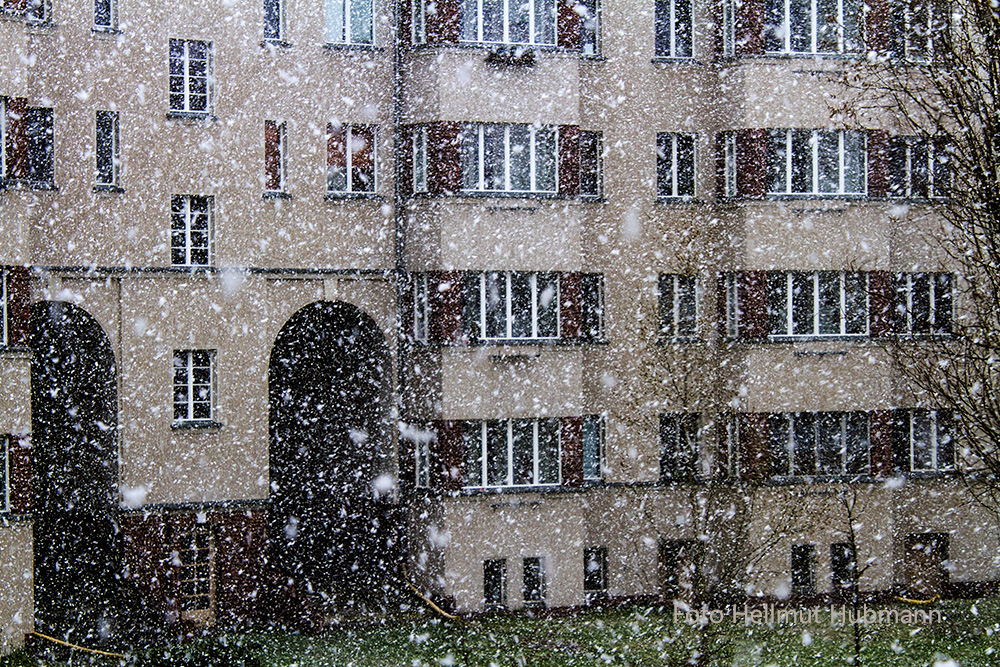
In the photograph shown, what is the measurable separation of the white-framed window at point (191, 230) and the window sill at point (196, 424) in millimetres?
2879

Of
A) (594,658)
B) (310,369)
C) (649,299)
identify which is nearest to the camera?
(594,658)

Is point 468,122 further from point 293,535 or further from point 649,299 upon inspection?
point 293,535

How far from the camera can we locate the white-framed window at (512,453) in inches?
966

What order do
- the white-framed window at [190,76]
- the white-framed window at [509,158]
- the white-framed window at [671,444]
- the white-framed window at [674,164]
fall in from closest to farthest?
the white-framed window at [190,76]
the white-framed window at [509,158]
the white-framed window at [671,444]
the white-framed window at [674,164]

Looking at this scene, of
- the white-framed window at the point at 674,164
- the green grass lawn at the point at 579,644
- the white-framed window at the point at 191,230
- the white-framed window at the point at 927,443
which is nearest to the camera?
the green grass lawn at the point at 579,644

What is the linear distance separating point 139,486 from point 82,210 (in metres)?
5.05

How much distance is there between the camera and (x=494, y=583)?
24891mm

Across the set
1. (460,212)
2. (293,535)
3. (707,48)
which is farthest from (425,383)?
(707,48)

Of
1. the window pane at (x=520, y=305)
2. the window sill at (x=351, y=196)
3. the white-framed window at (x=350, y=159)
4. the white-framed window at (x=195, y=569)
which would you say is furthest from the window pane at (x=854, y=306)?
the white-framed window at (x=195, y=569)

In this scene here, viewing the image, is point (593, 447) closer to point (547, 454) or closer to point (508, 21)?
point (547, 454)

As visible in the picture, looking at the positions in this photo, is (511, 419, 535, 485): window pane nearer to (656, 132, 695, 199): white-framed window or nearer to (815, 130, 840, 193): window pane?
(656, 132, 695, 199): white-framed window

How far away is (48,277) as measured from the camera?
2325 centimetres

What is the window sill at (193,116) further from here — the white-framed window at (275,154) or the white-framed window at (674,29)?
the white-framed window at (674,29)

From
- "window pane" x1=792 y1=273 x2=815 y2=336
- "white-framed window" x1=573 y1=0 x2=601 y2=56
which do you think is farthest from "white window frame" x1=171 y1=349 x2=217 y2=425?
"window pane" x1=792 y1=273 x2=815 y2=336
